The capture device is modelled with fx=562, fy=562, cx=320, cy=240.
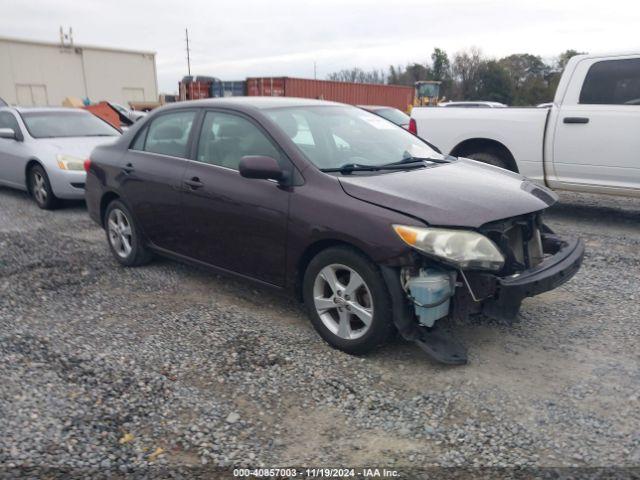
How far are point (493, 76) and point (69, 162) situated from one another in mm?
53319

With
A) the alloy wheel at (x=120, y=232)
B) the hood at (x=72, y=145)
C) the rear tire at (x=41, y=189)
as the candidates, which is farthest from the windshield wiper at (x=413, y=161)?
the rear tire at (x=41, y=189)

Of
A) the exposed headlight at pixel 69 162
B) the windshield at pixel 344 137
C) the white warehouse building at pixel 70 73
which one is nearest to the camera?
the windshield at pixel 344 137

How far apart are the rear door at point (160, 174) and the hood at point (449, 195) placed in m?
1.62

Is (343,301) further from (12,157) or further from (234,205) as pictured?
(12,157)

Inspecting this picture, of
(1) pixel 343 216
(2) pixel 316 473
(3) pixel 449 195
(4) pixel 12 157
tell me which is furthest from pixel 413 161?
(4) pixel 12 157

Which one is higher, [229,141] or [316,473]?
[229,141]

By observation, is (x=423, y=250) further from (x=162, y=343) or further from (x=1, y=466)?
(x=1, y=466)

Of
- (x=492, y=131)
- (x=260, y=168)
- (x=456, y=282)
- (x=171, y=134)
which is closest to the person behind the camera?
(x=456, y=282)

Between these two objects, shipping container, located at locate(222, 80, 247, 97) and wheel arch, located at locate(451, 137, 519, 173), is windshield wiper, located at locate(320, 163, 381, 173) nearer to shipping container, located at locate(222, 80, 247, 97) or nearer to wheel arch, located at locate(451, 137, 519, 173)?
wheel arch, located at locate(451, 137, 519, 173)

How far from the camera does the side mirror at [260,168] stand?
370 cm

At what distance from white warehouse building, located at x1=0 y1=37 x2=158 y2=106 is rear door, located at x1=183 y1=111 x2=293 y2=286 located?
3423 centimetres

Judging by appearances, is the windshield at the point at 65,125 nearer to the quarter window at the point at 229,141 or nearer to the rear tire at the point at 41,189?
the rear tire at the point at 41,189

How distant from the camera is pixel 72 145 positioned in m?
8.22

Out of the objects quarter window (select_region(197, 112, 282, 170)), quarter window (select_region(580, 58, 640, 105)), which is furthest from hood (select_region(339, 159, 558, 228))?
quarter window (select_region(580, 58, 640, 105))
